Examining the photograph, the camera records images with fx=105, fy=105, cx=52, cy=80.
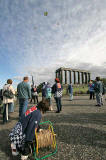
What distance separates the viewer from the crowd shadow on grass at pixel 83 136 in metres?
2.92

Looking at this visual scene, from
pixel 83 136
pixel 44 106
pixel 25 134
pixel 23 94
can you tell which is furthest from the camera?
pixel 23 94

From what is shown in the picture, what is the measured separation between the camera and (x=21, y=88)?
15.3 feet

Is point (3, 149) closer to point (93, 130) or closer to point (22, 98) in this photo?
point (22, 98)

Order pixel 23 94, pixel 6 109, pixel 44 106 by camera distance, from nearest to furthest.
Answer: pixel 44 106 < pixel 23 94 < pixel 6 109

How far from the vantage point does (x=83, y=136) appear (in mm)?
3309

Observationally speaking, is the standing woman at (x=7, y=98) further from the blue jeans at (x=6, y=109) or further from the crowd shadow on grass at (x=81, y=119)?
the crowd shadow on grass at (x=81, y=119)

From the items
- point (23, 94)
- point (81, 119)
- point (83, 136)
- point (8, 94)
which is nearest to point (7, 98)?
point (8, 94)

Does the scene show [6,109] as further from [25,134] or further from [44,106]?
[44,106]

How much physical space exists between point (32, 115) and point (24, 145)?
0.66 m

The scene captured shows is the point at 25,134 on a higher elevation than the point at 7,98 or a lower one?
lower

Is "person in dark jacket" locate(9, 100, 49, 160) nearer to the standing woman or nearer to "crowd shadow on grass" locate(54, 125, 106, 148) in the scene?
"crowd shadow on grass" locate(54, 125, 106, 148)

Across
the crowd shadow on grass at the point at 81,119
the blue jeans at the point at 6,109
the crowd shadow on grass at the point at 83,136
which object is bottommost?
the crowd shadow on grass at the point at 81,119

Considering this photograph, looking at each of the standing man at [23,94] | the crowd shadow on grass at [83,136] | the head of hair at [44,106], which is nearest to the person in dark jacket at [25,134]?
the head of hair at [44,106]

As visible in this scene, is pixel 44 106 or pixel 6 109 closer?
pixel 44 106
